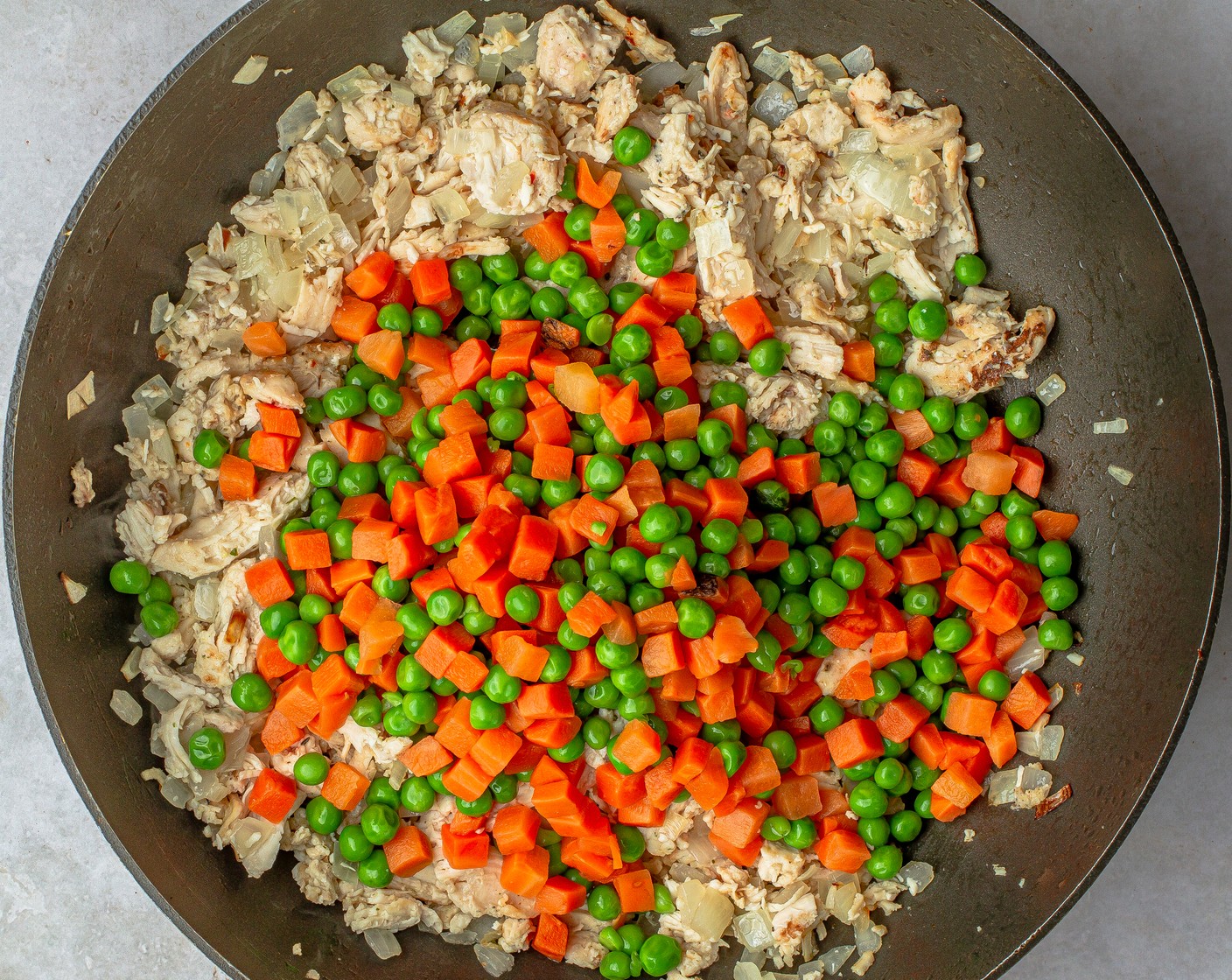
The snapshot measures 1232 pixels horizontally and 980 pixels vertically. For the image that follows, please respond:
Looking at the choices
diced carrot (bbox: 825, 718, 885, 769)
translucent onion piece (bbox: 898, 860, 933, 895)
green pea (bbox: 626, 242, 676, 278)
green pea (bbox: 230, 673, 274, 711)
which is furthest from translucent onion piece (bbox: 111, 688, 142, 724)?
translucent onion piece (bbox: 898, 860, 933, 895)

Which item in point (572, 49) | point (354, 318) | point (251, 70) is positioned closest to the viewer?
point (251, 70)

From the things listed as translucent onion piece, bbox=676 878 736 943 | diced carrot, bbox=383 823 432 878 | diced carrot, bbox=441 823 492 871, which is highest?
diced carrot, bbox=441 823 492 871

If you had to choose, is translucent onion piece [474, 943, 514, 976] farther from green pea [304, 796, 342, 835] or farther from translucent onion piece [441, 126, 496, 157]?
translucent onion piece [441, 126, 496, 157]

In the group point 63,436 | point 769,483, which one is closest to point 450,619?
point 769,483

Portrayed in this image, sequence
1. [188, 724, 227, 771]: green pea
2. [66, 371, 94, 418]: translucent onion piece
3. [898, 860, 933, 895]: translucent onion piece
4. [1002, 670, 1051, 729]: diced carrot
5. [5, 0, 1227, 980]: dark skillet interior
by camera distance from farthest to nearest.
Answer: [898, 860, 933, 895]: translucent onion piece
[1002, 670, 1051, 729]: diced carrot
[188, 724, 227, 771]: green pea
[66, 371, 94, 418]: translucent onion piece
[5, 0, 1227, 980]: dark skillet interior

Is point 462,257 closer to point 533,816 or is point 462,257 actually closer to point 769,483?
point 769,483

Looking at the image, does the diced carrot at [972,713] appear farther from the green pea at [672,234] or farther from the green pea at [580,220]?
the green pea at [580,220]

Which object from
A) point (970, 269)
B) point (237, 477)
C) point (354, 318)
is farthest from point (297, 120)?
point (970, 269)

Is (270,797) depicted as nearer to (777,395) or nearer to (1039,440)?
(777,395)
